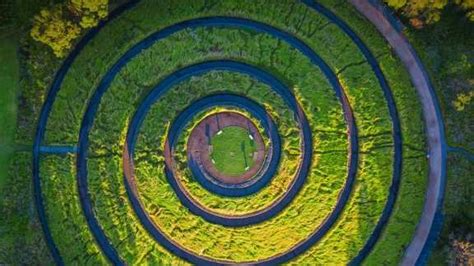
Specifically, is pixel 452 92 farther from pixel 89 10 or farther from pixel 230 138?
pixel 89 10

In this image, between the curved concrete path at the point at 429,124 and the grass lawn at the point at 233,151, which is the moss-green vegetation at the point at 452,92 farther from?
the grass lawn at the point at 233,151

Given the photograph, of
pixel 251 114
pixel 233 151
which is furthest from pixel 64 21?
pixel 233 151

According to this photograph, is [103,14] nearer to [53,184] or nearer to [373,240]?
[53,184]

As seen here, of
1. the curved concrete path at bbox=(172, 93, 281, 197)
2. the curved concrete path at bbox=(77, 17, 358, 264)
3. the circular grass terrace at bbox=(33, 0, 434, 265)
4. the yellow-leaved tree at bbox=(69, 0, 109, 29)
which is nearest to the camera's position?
the yellow-leaved tree at bbox=(69, 0, 109, 29)

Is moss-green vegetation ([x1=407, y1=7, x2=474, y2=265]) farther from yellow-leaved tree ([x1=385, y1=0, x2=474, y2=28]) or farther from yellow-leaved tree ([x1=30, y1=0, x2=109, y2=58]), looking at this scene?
yellow-leaved tree ([x1=30, y1=0, x2=109, y2=58])

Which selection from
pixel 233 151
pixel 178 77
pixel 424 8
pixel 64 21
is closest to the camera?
pixel 424 8

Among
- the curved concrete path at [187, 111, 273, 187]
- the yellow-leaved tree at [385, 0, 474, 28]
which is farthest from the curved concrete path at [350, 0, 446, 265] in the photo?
the curved concrete path at [187, 111, 273, 187]

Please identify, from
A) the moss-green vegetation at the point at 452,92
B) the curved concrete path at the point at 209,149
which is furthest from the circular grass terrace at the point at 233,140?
the moss-green vegetation at the point at 452,92
